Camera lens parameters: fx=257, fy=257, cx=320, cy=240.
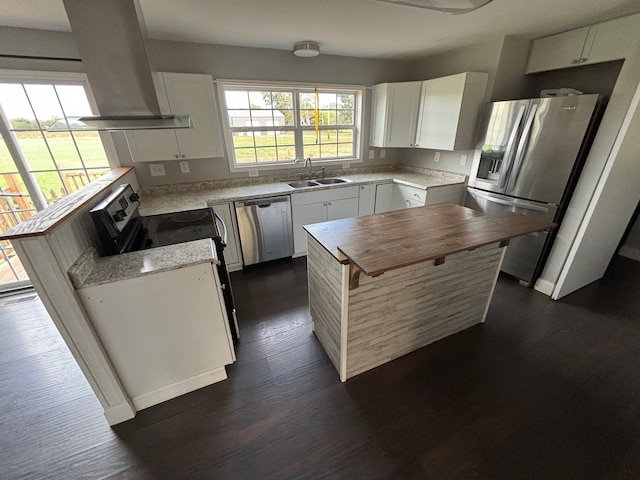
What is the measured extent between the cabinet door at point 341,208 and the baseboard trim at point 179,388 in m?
2.09

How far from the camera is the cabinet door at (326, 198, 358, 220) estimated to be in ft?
10.6

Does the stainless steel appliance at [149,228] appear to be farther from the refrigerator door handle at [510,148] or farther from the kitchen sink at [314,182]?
the refrigerator door handle at [510,148]

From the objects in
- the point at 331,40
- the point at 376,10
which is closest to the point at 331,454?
the point at 376,10

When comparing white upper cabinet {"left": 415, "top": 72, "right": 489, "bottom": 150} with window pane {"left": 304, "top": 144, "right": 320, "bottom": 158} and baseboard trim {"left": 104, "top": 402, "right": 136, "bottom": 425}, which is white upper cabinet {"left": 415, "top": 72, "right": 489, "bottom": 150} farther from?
baseboard trim {"left": 104, "top": 402, "right": 136, "bottom": 425}

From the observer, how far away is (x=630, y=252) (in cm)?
322

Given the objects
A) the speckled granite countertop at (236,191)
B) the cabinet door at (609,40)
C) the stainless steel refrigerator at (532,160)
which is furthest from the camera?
the speckled granite countertop at (236,191)

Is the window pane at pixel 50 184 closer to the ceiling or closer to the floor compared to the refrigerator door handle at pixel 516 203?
closer to the ceiling

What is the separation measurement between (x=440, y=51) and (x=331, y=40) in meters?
1.46

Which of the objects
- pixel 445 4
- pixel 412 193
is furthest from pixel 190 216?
pixel 412 193

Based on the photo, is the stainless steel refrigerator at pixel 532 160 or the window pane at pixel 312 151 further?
the window pane at pixel 312 151

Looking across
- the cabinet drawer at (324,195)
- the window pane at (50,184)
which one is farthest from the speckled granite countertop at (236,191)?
the window pane at (50,184)

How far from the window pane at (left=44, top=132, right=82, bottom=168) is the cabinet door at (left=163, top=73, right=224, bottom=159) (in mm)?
1051

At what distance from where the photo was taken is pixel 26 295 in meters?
2.68

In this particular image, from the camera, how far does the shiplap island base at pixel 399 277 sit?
4.71ft
